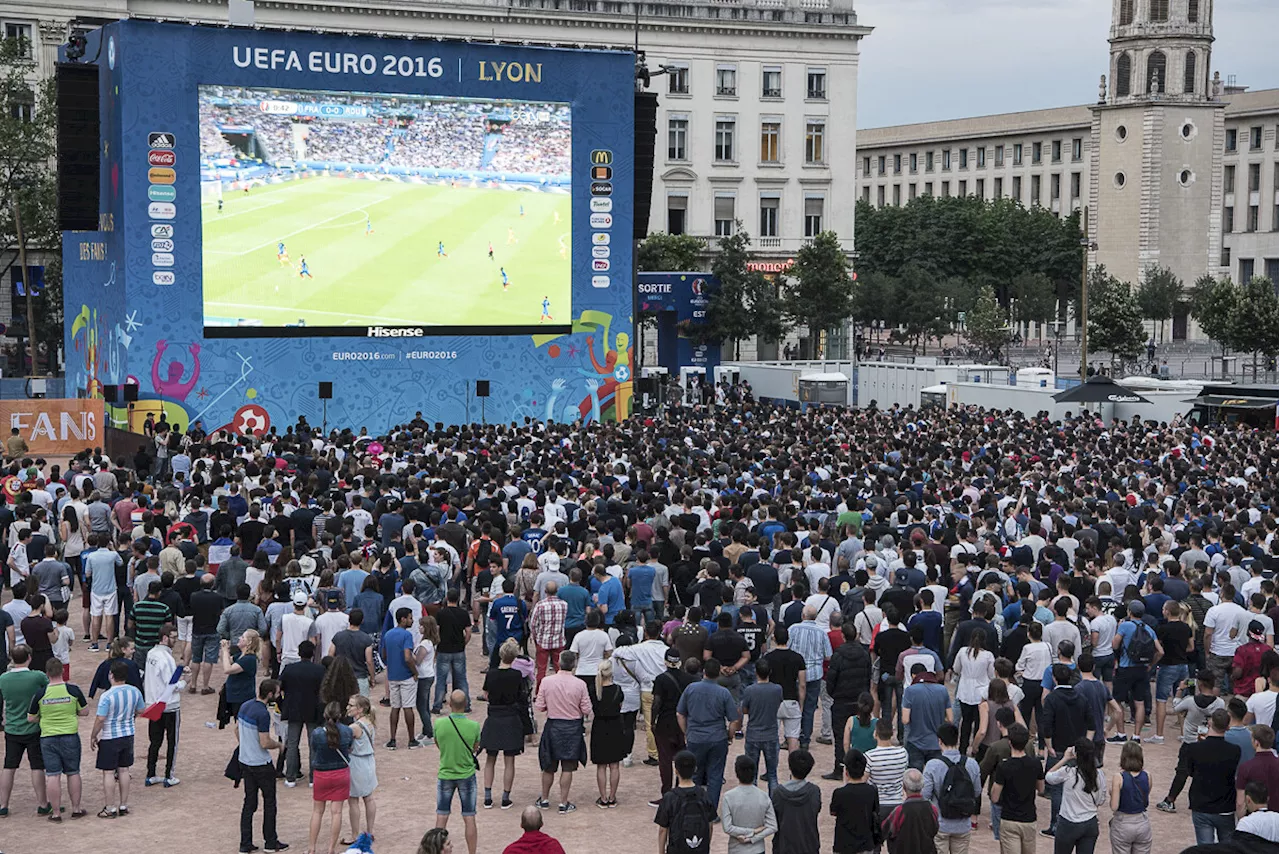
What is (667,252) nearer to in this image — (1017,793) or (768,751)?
(768,751)

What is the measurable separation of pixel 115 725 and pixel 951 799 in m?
6.70

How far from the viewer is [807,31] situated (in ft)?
231

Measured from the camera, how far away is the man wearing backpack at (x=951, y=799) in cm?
1076

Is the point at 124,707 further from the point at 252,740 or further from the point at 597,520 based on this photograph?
the point at 597,520

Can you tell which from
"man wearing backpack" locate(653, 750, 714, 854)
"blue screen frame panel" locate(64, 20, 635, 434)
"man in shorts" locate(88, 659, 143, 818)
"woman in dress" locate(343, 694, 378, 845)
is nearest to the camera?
"man wearing backpack" locate(653, 750, 714, 854)

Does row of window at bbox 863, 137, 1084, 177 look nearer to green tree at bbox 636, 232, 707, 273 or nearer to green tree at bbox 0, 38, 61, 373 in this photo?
green tree at bbox 636, 232, 707, 273

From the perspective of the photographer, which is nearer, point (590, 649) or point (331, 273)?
point (590, 649)

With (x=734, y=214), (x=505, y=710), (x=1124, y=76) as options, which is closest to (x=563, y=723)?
(x=505, y=710)

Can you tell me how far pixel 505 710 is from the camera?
12.9 meters

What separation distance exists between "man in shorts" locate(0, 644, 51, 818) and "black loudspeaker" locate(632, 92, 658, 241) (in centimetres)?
2685

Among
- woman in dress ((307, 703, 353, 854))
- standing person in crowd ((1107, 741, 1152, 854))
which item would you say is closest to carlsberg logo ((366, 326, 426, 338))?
woman in dress ((307, 703, 353, 854))

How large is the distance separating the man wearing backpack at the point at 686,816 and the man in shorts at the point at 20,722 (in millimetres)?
5535

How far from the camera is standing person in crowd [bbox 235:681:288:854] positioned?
11891 mm

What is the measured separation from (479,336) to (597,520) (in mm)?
19236
